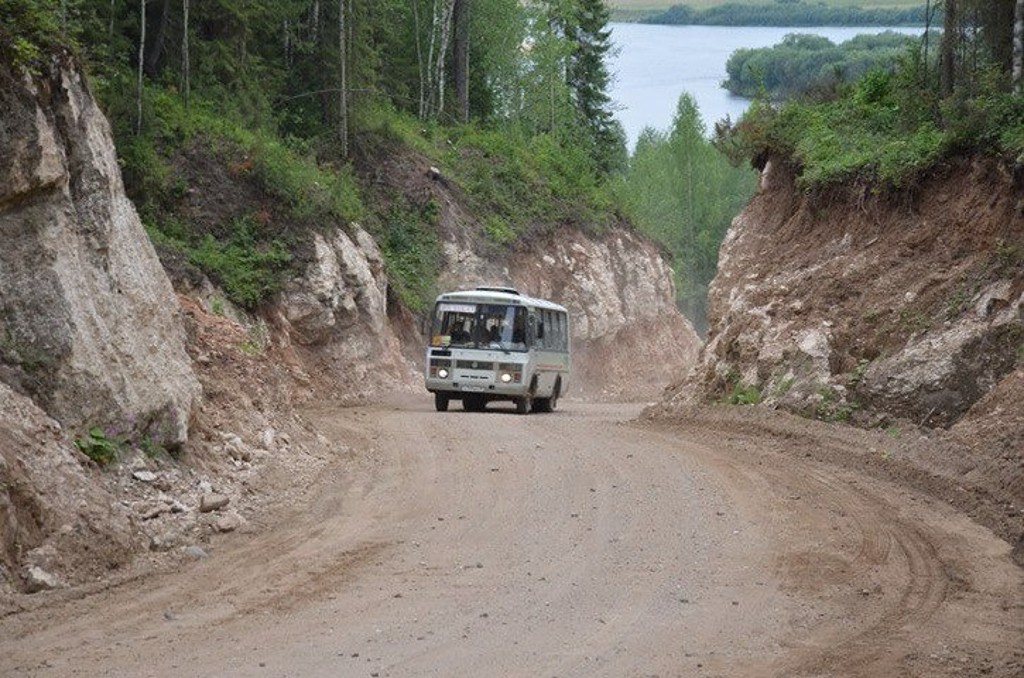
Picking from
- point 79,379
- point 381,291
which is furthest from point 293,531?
point 381,291

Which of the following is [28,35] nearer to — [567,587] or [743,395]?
[567,587]

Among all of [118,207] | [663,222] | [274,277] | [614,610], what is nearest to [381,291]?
[274,277]

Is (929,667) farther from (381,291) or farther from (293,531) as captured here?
(381,291)

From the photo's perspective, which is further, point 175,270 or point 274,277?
point 274,277

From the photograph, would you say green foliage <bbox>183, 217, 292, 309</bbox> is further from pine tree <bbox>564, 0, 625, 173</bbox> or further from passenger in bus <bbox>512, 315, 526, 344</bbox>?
pine tree <bbox>564, 0, 625, 173</bbox>

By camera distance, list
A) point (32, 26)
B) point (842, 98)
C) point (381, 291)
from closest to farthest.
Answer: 1. point (32, 26)
2. point (842, 98)
3. point (381, 291)

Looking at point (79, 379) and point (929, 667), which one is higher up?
point (79, 379)

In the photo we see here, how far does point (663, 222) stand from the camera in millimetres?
84250

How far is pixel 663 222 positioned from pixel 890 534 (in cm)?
7076

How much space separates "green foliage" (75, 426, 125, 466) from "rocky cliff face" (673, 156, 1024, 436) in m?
11.6

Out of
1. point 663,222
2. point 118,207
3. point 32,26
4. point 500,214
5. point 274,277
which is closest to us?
point 32,26

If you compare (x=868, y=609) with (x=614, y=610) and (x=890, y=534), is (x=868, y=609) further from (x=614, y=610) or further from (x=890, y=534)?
(x=890, y=534)

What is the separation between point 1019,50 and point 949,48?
2.33 m

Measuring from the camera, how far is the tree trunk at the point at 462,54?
54281 mm
